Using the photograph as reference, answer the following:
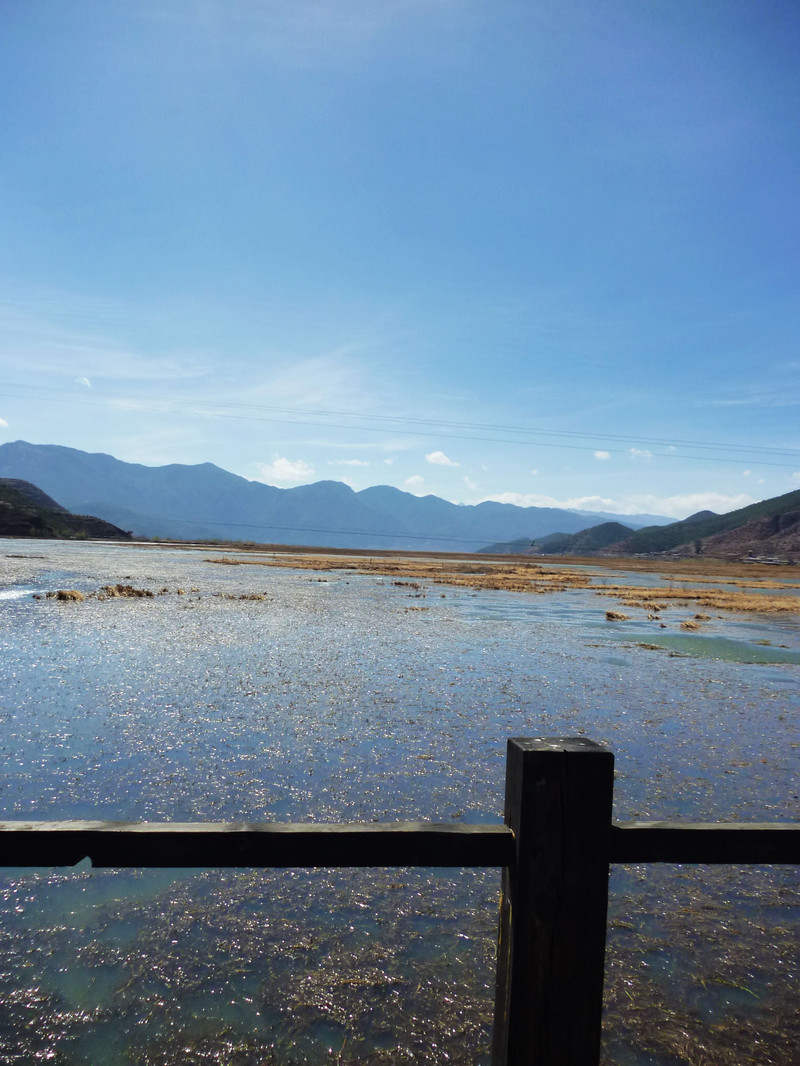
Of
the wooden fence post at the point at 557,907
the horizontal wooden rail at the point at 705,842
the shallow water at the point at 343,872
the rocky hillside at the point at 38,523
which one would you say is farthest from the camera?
the rocky hillside at the point at 38,523

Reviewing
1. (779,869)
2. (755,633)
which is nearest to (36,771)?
(779,869)

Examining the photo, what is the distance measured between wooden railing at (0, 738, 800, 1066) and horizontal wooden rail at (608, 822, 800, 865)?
1cm

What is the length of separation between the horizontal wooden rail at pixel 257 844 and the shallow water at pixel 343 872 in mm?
2285

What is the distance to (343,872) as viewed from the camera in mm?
7051

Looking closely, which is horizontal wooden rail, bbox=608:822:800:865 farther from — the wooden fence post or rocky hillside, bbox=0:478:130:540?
rocky hillside, bbox=0:478:130:540

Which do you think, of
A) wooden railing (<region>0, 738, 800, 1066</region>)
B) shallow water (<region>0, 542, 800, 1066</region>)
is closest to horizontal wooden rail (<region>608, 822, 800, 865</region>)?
wooden railing (<region>0, 738, 800, 1066</region>)

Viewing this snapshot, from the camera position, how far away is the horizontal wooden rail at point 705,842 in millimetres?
3129

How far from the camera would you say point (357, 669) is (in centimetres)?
1689

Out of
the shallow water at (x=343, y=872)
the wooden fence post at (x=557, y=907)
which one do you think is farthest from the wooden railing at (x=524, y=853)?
the shallow water at (x=343, y=872)

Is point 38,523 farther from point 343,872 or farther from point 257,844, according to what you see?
point 257,844

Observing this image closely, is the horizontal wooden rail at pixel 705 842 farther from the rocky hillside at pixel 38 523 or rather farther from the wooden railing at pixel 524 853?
the rocky hillside at pixel 38 523

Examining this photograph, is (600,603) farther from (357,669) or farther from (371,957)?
(371,957)

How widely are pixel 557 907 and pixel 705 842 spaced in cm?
82

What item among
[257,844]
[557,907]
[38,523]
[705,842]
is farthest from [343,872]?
[38,523]
